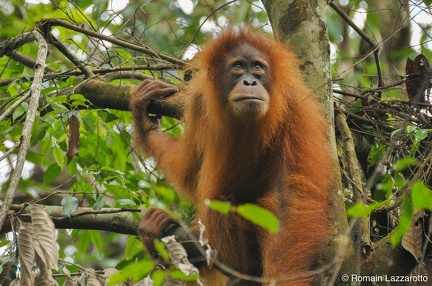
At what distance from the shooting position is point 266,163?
493 centimetres

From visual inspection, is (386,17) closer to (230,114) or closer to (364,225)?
(230,114)

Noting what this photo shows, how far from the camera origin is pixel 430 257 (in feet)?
13.8

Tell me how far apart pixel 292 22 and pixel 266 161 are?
108 centimetres

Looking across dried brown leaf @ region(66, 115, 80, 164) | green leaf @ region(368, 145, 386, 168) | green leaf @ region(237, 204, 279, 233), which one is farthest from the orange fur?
green leaf @ region(237, 204, 279, 233)

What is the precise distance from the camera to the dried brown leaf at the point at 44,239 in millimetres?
3299

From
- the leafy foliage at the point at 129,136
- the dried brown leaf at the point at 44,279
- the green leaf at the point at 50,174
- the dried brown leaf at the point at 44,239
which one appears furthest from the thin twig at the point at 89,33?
the dried brown leaf at the point at 44,279

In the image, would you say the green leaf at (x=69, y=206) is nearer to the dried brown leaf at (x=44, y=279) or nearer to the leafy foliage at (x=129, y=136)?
the leafy foliage at (x=129, y=136)

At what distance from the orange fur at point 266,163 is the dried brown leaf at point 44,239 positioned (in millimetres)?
1451

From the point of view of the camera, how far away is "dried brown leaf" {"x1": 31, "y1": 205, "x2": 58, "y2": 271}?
3.30m

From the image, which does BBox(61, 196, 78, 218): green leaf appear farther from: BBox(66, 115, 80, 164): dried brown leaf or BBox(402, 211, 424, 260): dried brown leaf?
BBox(402, 211, 424, 260): dried brown leaf

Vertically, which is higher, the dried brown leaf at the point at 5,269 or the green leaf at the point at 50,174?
the green leaf at the point at 50,174

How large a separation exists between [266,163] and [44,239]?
2073mm

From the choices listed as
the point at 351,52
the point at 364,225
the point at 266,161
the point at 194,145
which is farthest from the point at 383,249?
the point at 351,52

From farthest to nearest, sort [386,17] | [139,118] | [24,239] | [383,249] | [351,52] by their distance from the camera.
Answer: [351,52]
[386,17]
[139,118]
[383,249]
[24,239]
